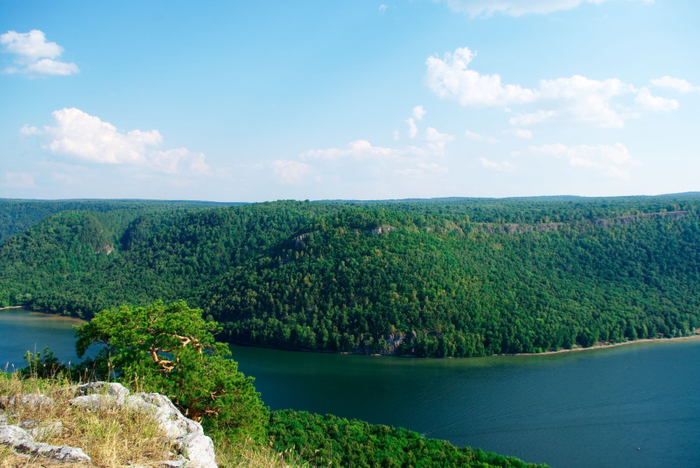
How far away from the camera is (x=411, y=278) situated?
60.8 m

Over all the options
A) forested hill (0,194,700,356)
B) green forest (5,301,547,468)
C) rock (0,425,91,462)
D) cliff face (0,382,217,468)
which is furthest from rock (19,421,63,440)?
forested hill (0,194,700,356)

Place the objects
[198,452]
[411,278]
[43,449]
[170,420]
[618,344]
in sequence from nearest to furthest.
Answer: [43,449] → [198,452] → [170,420] → [618,344] → [411,278]

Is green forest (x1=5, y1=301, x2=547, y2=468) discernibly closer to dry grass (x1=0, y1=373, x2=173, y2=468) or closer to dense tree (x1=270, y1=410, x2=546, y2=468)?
dry grass (x1=0, y1=373, x2=173, y2=468)

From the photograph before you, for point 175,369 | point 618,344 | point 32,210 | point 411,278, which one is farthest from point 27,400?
point 32,210

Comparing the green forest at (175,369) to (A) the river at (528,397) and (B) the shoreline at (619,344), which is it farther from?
(B) the shoreline at (619,344)

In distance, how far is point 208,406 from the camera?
505 inches

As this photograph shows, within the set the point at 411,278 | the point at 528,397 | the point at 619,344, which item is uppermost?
the point at 411,278

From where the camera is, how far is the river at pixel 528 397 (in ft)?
98.1

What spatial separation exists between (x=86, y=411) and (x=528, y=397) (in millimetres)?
36802

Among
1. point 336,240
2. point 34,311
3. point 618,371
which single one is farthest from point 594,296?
point 34,311

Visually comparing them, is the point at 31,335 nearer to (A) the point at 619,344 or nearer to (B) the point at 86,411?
(B) the point at 86,411

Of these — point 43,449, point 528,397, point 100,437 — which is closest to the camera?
point 43,449

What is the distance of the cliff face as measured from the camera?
533cm

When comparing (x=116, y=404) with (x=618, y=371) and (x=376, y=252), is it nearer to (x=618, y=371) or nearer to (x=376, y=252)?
(x=618, y=371)
